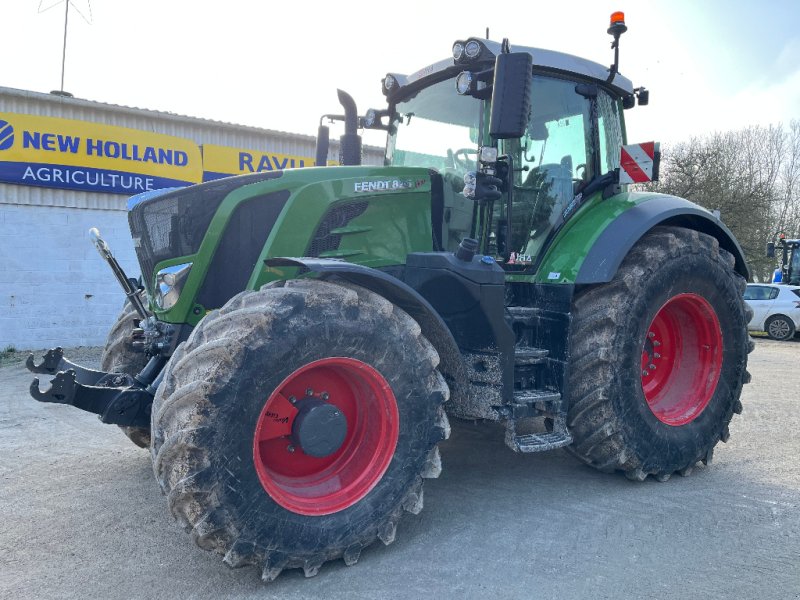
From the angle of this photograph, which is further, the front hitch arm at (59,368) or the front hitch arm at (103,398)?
the front hitch arm at (59,368)

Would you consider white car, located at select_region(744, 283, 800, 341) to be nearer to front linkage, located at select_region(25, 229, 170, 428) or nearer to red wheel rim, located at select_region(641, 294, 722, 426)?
red wheel rim, located at select_region(641, 294, 722, 426)

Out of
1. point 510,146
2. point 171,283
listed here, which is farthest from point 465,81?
point 171,283

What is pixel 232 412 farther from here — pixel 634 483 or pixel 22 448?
pixel 22 448

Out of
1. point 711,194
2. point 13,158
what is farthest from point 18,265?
point 711,194

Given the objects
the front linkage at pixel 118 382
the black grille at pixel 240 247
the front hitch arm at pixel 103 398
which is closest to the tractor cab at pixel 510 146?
the black grille at pixel 240 247

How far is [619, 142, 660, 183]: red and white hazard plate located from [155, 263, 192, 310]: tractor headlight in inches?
121

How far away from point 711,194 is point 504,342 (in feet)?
72.5

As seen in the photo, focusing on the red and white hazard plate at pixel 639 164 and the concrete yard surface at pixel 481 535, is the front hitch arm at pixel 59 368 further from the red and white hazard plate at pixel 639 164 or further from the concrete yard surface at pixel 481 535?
the red and white hazard plate at pixel 639 164

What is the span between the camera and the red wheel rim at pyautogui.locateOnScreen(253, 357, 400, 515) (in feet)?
10.5

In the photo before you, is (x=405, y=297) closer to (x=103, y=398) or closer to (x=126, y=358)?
(x=103, y=398)

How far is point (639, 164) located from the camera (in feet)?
15.7

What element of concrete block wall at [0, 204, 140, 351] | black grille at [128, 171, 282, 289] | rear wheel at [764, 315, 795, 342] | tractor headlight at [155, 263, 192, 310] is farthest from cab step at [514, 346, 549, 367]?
rear wheel at [764, 315, 795, 342]

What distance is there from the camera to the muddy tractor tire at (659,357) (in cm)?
418

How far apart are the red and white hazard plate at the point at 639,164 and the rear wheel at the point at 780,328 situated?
45.8 ft
